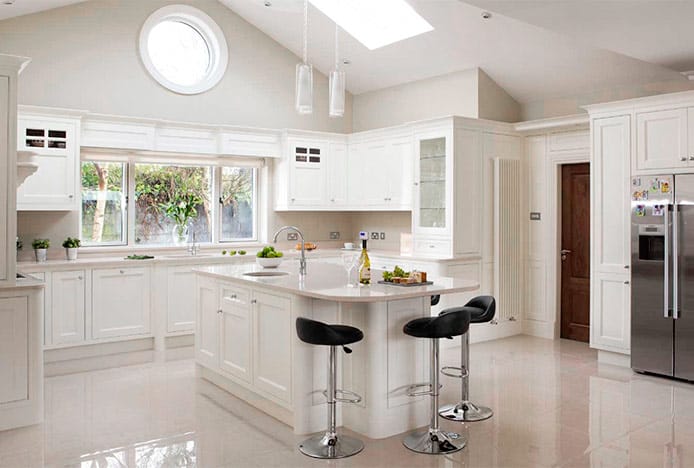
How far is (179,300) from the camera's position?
654cm

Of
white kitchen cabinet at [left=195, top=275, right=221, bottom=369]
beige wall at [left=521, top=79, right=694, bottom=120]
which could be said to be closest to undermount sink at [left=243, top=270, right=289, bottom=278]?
white kitchen cabinet at [left=195, top=275, right=221, bottom=369]

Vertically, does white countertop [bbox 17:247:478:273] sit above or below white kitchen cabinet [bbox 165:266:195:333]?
above

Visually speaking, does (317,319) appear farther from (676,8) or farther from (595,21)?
(676,8)

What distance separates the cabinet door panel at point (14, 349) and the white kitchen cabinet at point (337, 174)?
436cm

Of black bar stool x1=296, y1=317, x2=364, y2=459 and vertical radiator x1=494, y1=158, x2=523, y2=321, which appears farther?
vertical radiator x1=494, y1=158, x2=523, y2=321

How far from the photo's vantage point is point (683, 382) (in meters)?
5.18

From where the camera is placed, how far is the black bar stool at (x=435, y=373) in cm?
370

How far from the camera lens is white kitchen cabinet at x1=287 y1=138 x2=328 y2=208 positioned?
25.0 ft

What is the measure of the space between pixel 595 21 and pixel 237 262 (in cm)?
438

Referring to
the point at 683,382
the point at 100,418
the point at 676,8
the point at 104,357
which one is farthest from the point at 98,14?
the point at 683,382

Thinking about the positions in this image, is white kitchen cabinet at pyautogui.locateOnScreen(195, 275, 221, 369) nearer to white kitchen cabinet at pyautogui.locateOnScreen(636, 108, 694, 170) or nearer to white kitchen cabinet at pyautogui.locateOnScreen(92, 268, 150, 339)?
white kitchen cabinet at pyautogui.locateOnScreen(92, 268, 150, 339)

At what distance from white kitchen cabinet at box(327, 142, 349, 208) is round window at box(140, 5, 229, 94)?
5.63ft

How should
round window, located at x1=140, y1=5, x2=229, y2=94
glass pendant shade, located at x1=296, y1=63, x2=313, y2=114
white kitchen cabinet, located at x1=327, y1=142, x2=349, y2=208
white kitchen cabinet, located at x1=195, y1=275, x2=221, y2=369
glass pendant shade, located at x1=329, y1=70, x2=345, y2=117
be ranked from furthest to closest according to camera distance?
white kitchen cabinet, located at x1=327, y1=142, x2=349, y2=208 < round window, located at x1=140, y1=5, x2=229, y2=94 < white kitchen cabinet, located at x1=195, y1=275, x2=221, y2=369 < glass pendant shade, located at x1=329, y1=70, x2=345, y2=117 < glass pendant shade, located at x1=296, y1=63, x2=313, y2=114

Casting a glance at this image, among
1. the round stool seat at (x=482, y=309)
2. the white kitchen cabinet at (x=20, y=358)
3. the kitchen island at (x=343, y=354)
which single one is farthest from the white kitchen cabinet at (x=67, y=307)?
the round stool seat at (x=482, y=309)
